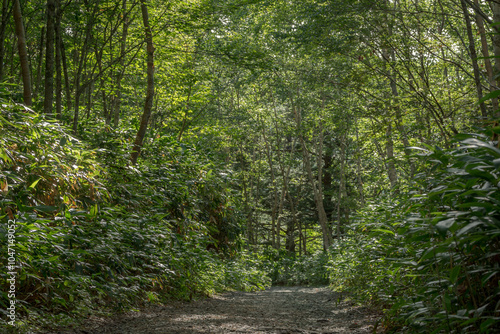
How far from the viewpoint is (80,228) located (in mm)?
3732

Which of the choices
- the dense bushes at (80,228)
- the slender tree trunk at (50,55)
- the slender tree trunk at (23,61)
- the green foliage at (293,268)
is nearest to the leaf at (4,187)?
the dense bushes at (80,228)

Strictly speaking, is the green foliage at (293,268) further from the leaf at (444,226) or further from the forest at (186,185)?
the leaf at (444,226)

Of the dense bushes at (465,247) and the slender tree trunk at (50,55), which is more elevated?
the slender tree trunk at (50,55)

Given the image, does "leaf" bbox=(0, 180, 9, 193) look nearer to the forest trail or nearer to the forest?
the forest

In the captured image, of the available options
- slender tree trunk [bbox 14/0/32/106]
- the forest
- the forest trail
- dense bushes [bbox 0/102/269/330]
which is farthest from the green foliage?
slender tree trunk [bbox 14/0/32/106]

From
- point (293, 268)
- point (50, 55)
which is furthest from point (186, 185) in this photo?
point (293, 268)

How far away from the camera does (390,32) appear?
8797 mm

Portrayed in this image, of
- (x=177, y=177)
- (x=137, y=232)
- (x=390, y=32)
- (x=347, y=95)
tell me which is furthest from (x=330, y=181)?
(x=137, y=232)

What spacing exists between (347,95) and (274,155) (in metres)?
10.6

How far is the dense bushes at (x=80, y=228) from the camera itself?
311 cm

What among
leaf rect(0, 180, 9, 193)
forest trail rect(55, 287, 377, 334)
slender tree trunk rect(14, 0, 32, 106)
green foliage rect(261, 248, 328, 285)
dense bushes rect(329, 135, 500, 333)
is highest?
slender tree trunk rect(14, 0, 32, 106)

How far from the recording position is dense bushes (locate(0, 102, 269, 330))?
3.11 meters

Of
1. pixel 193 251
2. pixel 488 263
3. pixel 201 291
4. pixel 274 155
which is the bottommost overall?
pixel 201 291

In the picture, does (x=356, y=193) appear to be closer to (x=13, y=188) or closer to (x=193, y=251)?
(x=193, y=251)
